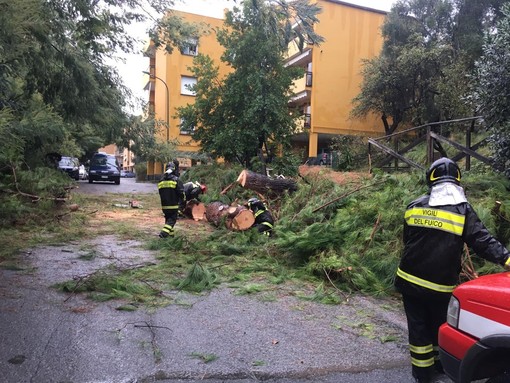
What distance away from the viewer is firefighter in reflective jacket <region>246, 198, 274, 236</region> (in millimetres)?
9016

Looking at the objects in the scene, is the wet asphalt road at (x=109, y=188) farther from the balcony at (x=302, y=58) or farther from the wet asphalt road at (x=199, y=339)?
the wet asphalt road at (x=199, y=339)

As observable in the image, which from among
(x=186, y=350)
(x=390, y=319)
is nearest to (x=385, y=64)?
(x=390, y=319)

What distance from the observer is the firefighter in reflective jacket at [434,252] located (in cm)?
312

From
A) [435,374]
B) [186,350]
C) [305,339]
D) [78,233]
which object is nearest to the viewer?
[435,374]

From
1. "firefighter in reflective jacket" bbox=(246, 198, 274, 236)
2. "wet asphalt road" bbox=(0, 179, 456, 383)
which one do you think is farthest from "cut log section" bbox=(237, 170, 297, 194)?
"wet asphalt road" bbox=(0, 179, 456, 383)

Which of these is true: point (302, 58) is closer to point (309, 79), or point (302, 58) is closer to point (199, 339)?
point (309, 79)

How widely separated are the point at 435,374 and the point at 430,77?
2105 centimetres

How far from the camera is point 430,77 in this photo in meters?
21.8

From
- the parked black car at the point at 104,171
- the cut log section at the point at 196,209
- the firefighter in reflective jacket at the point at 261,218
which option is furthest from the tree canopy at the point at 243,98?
the parked black car at the point at 104,171

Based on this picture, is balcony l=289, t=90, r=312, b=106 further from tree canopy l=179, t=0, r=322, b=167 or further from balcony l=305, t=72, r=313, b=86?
tree canopy l=179, t=0, r=322, b=167

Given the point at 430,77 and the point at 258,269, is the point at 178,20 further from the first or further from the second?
the point at 430,77

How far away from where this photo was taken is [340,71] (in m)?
27.5

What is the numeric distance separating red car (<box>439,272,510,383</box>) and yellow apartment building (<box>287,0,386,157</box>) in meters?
24.6

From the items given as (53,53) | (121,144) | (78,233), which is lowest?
(78,233)
